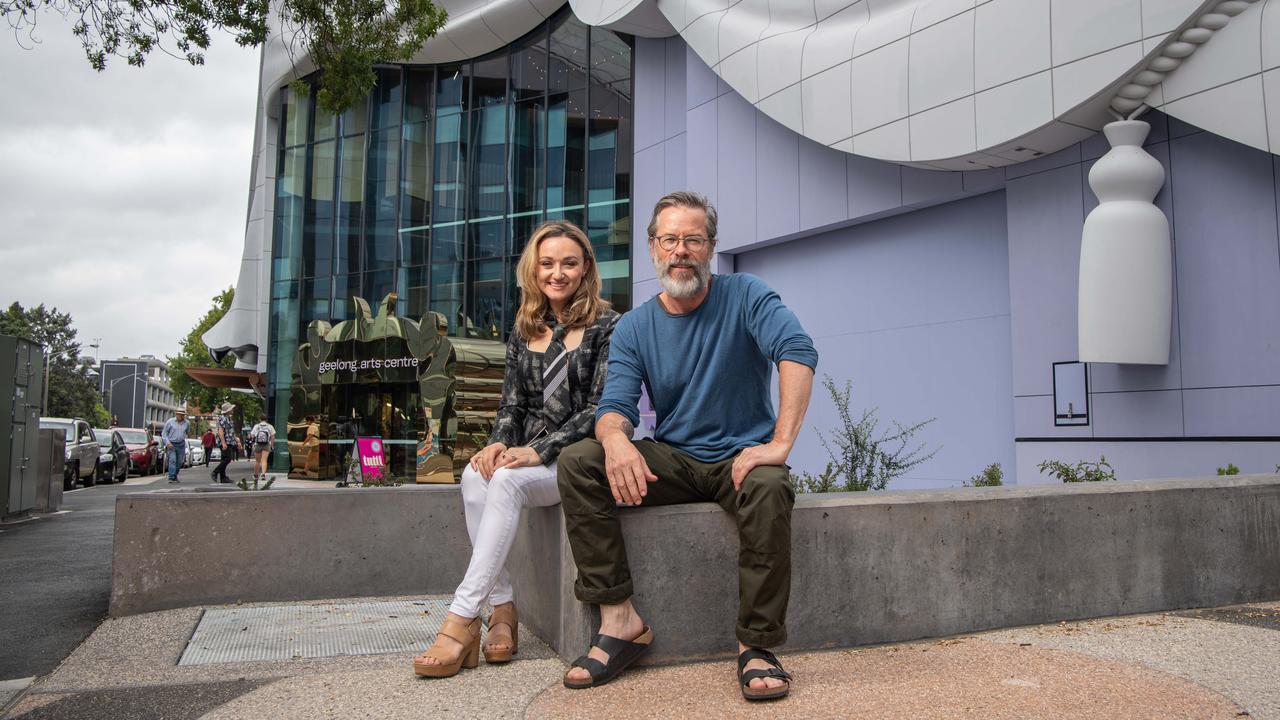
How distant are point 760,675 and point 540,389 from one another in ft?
5.01

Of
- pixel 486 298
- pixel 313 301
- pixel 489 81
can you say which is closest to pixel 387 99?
pixel 489 81

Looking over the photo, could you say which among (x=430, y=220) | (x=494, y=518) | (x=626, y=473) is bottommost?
(x=494, y=518)

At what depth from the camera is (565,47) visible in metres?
21.2

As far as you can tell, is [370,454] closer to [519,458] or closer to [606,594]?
[519,458]

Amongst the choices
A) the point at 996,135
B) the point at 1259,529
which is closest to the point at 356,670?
the point at 1259,529

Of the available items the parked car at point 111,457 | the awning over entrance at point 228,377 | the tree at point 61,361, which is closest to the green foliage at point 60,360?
the tree at point 61,361

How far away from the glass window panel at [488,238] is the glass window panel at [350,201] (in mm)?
4831

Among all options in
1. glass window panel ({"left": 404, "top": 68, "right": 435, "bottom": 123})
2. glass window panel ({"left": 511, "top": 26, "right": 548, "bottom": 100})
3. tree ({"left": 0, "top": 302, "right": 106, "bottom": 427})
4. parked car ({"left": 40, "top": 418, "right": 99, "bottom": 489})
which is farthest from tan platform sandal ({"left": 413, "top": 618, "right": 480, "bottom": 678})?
tree ({"left": 0, "top": 302, "right": 106, "bottom": 427})

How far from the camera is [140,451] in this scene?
29109 mm

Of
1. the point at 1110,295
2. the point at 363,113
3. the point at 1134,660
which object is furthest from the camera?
the point at 363,113

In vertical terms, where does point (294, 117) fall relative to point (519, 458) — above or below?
above

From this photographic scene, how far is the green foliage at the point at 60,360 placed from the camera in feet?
243

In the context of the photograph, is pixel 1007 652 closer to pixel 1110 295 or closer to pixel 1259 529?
pixel 1259 529

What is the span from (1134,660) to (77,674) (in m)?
4.10
